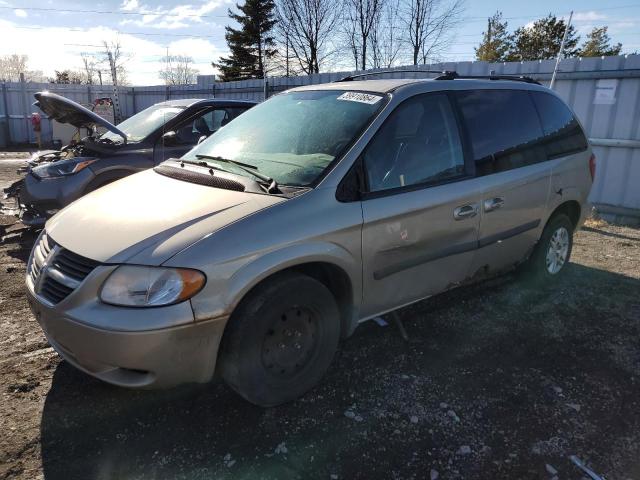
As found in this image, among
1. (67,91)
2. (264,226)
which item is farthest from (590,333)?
(67,91)

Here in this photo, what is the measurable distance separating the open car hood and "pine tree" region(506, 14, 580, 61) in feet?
106

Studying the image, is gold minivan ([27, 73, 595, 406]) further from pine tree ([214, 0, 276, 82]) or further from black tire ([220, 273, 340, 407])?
pine tree ([214, 0, 276, 82])

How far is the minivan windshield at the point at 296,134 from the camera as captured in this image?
2.98 metres

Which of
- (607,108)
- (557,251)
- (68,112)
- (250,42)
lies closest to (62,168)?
(68,112)

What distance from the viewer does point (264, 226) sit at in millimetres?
2496

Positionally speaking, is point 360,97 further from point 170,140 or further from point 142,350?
point 170,140

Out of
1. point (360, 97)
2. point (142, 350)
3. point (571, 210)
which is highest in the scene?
point (360, 97)

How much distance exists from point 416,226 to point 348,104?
3.17 ft

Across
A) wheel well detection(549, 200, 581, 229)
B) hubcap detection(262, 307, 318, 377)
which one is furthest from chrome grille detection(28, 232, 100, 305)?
wheel well detection(549, 200, 581, 229)

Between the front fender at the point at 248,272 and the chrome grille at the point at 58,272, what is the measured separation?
58 centimetres

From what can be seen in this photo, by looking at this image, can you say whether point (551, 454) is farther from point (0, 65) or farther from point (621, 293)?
point (0, 65)

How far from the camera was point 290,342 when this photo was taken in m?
2.72

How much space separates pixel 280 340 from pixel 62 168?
430 cm

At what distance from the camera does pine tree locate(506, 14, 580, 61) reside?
31.9m
